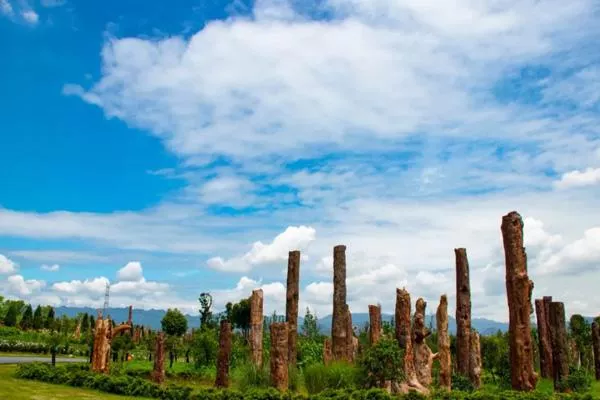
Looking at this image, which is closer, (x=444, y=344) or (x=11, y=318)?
(x=444, y=344)

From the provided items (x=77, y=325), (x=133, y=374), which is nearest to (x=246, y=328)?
(x=77, y=325)

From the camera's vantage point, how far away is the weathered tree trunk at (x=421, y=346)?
17656 millimetres

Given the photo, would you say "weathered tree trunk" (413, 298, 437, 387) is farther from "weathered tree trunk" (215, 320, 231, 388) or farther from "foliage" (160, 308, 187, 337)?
"foliage" (160, 308, 187, 337)

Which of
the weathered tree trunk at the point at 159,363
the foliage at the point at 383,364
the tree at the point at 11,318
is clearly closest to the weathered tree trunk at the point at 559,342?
the foliage at the point at 383,364

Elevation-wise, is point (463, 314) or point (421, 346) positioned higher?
point (463, 314)

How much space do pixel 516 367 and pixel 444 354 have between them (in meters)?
3.64

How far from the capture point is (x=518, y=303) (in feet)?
55.8

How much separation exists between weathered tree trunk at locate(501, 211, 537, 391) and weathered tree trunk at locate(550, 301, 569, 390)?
217 inches

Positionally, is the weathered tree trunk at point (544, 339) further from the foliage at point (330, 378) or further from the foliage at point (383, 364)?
the foliage at point (330, 378)

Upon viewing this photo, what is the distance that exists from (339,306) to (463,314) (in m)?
4.36

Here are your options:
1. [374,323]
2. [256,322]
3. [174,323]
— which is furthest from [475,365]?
[174,323]

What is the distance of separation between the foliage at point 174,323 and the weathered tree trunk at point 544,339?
2811 centimetres

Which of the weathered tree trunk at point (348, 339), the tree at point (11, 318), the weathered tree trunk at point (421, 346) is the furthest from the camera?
the tree at point (11, 318)

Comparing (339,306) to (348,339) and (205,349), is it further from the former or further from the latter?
(205,349)
